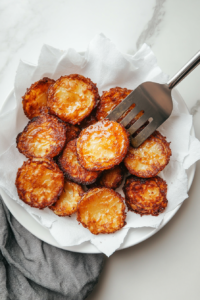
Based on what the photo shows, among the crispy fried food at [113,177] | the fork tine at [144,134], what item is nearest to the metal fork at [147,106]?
the fork tine at [144,134]

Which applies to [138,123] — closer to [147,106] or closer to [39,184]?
[147,106]

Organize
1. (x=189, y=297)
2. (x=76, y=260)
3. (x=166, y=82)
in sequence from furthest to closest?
(x=189, y=297) → (x=76, y=260) → (x=166, y=82)

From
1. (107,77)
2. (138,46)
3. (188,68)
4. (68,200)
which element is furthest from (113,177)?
(138,46)

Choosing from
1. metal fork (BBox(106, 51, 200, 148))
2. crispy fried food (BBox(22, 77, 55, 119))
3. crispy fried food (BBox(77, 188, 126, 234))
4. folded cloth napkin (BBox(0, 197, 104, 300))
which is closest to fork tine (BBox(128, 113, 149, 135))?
metal fork (BBox(106, 51, 200, 148))

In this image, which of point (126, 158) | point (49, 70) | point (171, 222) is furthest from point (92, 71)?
point (171, 222)

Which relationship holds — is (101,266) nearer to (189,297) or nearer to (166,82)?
(189,297)
